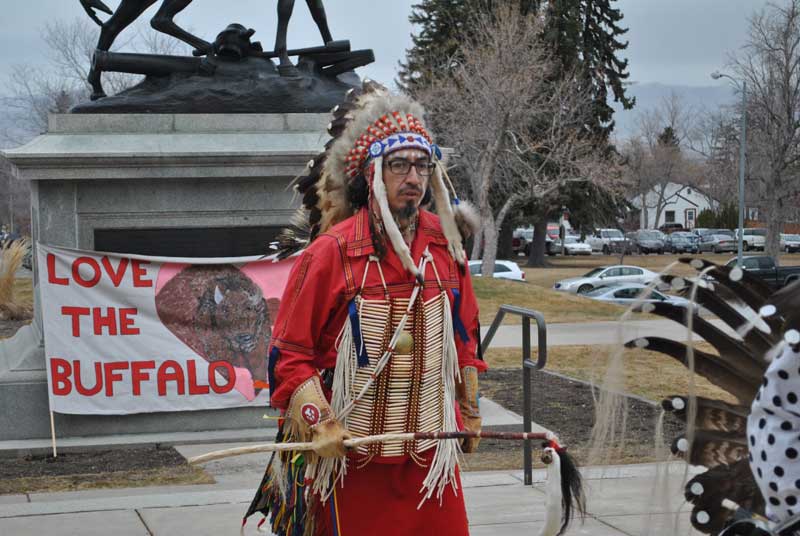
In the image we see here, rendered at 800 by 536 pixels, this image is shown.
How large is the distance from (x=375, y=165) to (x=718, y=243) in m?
56.0

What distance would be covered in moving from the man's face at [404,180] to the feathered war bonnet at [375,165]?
3cm

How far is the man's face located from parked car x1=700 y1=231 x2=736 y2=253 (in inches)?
2178

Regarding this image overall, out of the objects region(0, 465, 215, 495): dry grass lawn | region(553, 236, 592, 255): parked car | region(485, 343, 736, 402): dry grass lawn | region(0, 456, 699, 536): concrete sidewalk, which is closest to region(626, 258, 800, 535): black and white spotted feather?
region(0, 456, 699, 536): concrete sidewalk

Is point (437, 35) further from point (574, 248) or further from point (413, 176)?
point (413, 176)

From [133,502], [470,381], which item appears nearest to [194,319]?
[133,502]

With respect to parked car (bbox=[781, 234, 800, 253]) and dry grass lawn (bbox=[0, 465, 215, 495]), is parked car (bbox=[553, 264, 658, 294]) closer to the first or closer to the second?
dry grass lawn (bbox=[0, 465, 215, 495])

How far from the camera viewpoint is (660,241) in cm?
5866

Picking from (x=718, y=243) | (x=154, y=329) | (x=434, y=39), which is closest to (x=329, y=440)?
(x=154, y=329)

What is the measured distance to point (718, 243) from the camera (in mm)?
57406

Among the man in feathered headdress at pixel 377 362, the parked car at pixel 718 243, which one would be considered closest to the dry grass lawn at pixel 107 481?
the man in feathered headdress at pixel 377 362

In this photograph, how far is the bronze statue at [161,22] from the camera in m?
8.64

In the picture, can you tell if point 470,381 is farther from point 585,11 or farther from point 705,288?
point 585,11

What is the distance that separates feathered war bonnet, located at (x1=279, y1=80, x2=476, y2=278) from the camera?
4086 millimetres

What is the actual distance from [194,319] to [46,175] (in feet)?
5.02
